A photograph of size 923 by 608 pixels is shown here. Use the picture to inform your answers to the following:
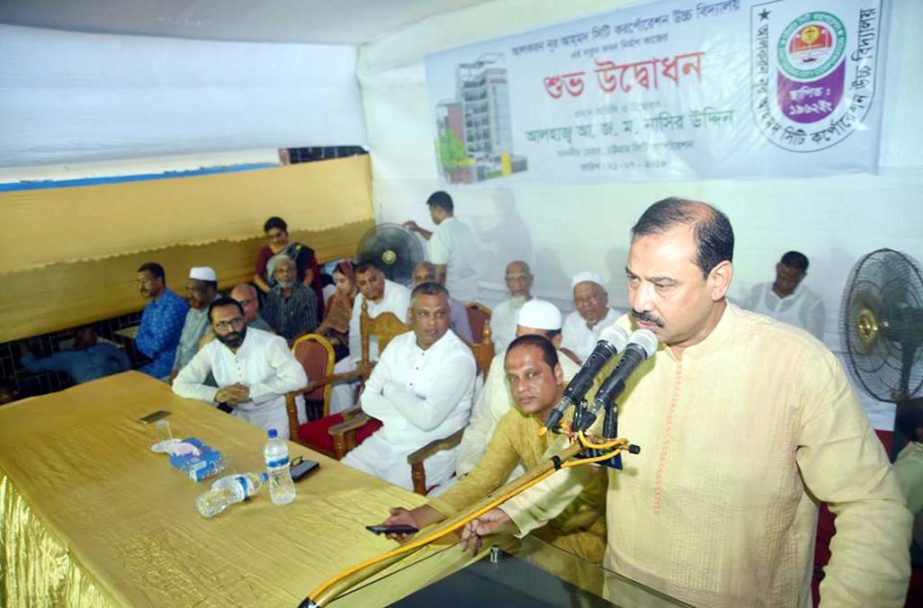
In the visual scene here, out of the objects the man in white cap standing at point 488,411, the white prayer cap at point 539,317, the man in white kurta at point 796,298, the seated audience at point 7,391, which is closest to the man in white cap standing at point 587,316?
the white prayer cap at point 539,317

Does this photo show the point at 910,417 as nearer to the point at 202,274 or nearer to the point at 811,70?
the point at 811,70

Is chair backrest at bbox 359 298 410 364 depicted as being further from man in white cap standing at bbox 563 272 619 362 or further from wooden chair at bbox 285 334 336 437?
man in white cap standing at bbox 563 272 619 362

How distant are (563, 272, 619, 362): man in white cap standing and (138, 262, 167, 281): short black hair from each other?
131 inches

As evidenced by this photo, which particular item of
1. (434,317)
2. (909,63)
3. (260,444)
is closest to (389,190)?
(434,317)

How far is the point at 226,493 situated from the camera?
7.56 feet

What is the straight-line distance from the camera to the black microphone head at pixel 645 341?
1242 millimetres

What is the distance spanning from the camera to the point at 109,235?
5207 millimetres

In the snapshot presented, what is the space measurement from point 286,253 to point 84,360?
1.80 meters

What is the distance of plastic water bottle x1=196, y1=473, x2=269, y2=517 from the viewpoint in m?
2.26

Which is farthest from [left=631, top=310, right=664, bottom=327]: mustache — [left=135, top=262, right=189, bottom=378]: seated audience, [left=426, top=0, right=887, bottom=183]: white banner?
[left=135, top=262, right=189, bottom=378]: seated audience

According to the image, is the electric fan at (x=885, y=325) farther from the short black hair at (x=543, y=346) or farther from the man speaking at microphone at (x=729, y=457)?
the man speaking at microphone at (x=729, y=457)

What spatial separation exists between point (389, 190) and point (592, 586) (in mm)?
5171

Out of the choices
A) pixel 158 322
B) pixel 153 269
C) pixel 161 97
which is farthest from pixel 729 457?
pixel 161 97

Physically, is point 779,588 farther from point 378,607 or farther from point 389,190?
point 389,190
